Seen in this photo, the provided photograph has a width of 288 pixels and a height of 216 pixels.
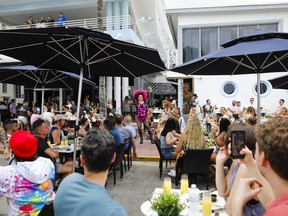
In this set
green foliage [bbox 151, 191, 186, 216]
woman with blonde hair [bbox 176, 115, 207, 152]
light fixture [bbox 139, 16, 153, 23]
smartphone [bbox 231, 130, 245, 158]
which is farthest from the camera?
light fixture [bbox 139, 16, 153, 23]

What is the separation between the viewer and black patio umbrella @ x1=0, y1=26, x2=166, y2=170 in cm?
381

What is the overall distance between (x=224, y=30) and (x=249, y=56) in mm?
11868

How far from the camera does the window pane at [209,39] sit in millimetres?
15962

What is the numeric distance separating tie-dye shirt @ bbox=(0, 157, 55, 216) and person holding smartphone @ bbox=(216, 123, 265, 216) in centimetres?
179

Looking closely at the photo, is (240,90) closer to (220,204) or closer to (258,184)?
(220,204)

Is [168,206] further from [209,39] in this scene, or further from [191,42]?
[209,39]

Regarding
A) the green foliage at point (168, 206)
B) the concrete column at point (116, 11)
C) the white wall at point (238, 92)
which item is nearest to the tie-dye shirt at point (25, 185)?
the green foliage at point (168, 206)

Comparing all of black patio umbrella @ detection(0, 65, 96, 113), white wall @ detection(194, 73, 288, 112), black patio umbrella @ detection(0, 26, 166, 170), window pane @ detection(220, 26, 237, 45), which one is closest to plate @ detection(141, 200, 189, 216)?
black patio umbrella @ detection(0, 26, 166, 170)

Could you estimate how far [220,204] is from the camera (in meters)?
2.79

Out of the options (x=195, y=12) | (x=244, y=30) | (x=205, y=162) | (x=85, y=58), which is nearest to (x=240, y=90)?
(x=244, y=30)

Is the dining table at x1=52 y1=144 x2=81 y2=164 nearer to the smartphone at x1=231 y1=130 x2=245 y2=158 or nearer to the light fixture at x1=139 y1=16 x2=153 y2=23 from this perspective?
the smartphone at x1=231 y1=130 x2=245 y2=158

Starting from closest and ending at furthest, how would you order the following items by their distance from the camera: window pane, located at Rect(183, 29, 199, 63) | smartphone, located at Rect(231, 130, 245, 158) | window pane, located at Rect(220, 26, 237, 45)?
smartphone, located at Rect(231, 130, 245, 158)
window pane, located at Rect(220, 26, 237, 45)
window pane, located at Rect(183, 29, 199, 63)

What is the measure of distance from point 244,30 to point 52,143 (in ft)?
44.1

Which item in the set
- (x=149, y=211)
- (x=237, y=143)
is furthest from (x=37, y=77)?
(x=237, y=143)
